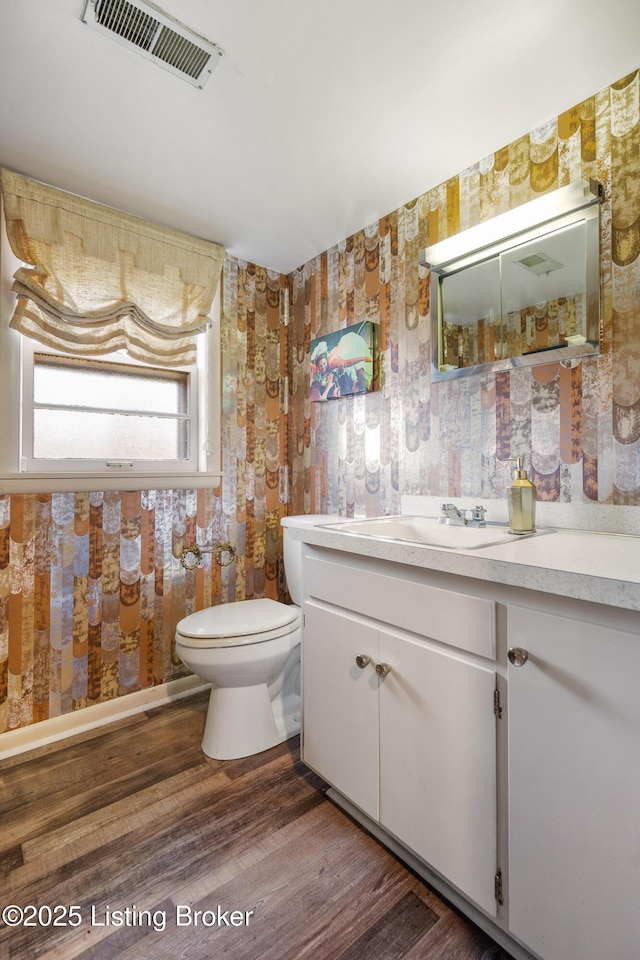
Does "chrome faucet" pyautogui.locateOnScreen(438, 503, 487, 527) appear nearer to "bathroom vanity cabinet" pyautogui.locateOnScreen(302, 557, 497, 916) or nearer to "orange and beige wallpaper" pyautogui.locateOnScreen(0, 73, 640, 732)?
"orange and beige wallpaper" pyautogui.locateOnScreen(0, 73, 640, 732)

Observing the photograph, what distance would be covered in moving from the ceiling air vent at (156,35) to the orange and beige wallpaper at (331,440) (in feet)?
3.16

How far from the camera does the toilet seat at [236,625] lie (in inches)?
65.1

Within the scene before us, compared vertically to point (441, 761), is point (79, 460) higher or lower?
higher

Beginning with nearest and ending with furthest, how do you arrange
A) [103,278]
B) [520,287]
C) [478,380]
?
[520,287], [478,380], [103,278]

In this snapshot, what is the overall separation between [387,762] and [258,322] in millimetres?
2143

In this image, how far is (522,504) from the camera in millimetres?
1351

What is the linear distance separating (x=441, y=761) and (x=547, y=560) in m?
→ 0.54

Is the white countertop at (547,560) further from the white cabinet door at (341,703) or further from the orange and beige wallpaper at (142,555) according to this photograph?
the orange and beige wallpaper at (142,555)

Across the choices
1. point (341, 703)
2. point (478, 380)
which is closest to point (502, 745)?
point (341, 703)

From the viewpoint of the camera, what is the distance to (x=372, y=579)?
48.8 inches

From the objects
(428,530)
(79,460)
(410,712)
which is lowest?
(410,712)

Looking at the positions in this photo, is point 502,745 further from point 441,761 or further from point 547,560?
point 547,560

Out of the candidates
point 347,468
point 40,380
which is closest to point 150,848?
point 347,468

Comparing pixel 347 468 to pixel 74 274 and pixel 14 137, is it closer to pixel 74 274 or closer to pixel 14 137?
pixel 74 274
